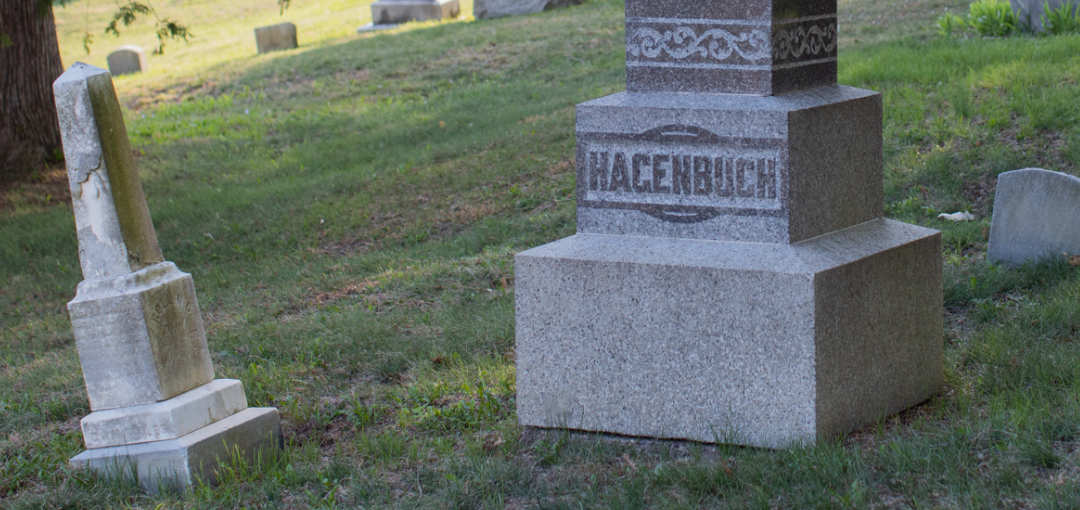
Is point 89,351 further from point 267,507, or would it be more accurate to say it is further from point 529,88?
point 529,88

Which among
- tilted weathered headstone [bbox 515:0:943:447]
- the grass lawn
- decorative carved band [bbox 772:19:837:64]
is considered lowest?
the grass lawn

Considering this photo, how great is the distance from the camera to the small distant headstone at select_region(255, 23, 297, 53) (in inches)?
784

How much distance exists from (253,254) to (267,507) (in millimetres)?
5549

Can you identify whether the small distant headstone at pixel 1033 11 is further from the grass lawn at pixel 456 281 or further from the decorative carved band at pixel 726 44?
the decorative carved band at pixel 726 44

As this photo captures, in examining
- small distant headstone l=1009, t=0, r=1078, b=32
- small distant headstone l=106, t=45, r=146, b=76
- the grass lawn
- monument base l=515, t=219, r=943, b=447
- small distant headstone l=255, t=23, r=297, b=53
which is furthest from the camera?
small distant headstone l=106, t=45, r=146, b=76

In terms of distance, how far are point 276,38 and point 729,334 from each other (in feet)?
57.8

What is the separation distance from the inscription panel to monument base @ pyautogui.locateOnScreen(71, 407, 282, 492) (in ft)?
5.60

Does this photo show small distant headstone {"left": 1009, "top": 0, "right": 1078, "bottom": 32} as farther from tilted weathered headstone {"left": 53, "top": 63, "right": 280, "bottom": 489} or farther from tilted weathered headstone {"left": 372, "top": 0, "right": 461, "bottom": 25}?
tilted weathered headstone {"left": 372, "top": 0, "right": 461, "bottom": 25}

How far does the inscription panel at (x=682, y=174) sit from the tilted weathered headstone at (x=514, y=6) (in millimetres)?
16330

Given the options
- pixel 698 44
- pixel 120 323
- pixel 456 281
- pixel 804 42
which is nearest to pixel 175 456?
pixel 120 323

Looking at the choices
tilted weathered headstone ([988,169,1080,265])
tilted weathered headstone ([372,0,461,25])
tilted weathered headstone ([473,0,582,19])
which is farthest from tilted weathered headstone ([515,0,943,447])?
tilted weathered headstone ([372,0,461,25])

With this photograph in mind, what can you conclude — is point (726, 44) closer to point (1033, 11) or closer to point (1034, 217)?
point (1034, 217)

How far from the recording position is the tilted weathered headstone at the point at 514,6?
20.0 meters

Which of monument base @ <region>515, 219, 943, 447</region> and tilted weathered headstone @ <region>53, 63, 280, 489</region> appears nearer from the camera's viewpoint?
monument base @ <region>515, 219, 943, 447</region>
